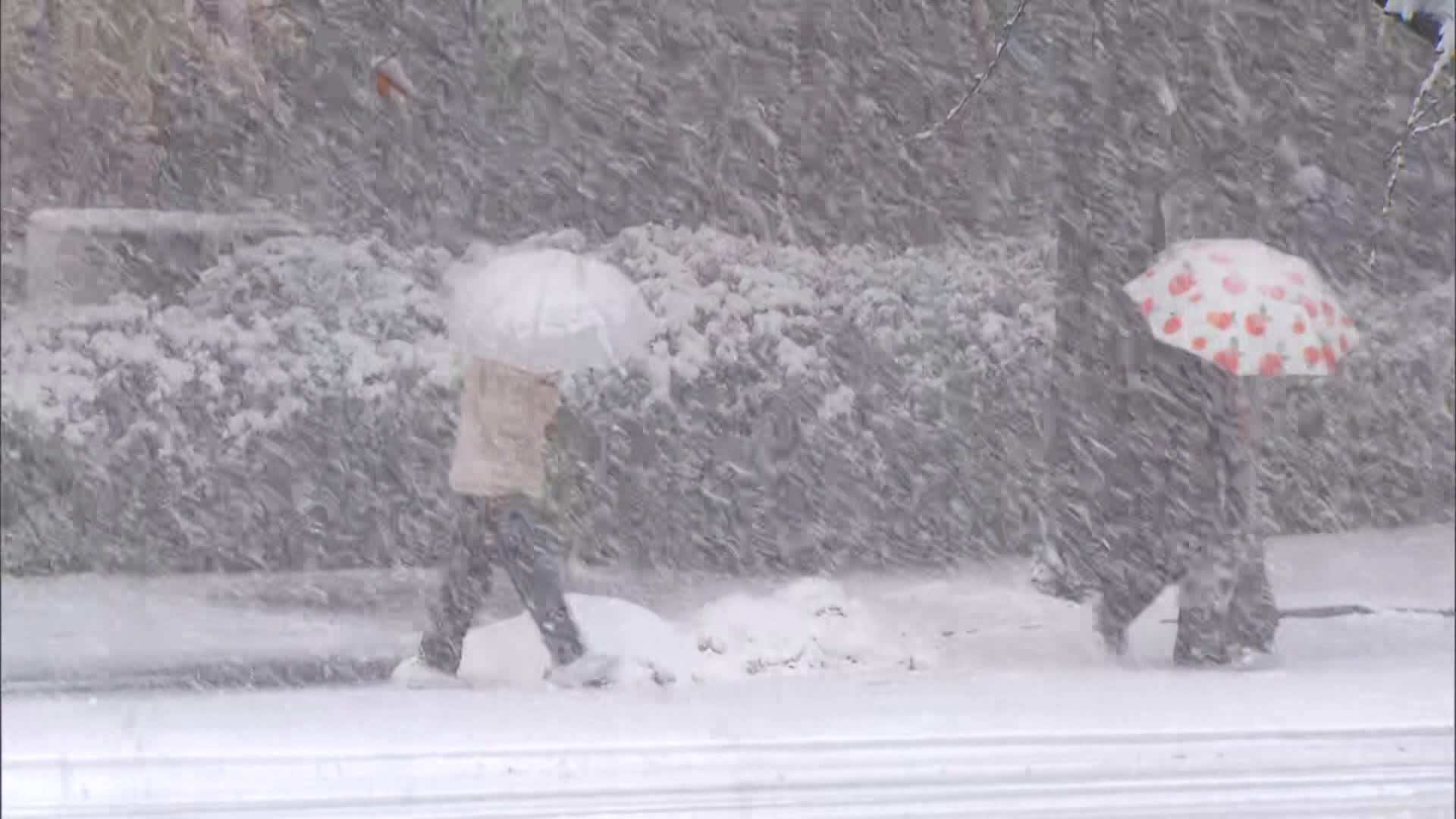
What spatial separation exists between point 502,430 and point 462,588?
46cm

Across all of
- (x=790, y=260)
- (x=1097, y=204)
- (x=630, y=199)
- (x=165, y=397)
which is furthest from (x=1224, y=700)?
(x=165, y=397)

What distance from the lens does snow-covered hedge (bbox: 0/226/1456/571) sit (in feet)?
18.8

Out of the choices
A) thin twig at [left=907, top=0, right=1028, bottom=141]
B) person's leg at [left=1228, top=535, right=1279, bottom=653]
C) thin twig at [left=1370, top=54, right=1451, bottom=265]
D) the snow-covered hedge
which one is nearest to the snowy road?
person's leg at [left=1228, top=535, right=1279, bottom=653]

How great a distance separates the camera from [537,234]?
250 inches

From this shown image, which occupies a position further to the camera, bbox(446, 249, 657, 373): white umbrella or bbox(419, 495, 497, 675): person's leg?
bbox(419, 495, 497, 675): person's leg

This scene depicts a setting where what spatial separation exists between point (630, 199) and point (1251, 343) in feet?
8.75

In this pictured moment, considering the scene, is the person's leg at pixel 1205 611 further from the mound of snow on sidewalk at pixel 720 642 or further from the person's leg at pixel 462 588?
the person's leg at pixel 462 588

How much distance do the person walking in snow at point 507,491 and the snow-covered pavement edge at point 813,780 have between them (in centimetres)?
69

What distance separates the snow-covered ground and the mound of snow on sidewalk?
0.03ft

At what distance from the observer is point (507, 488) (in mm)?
4781

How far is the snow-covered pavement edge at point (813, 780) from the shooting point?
404cm

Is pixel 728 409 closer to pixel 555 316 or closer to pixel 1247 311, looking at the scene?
pixel 555 316

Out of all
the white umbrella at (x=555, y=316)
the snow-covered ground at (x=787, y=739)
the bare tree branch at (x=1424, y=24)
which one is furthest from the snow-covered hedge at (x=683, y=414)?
the bare tree branch at (x=1424, y=24)

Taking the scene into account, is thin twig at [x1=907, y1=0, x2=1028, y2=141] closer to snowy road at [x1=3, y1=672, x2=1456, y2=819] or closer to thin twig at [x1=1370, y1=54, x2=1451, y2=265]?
thin twig at [x1=1370, y1=54, x2=1451, y2=265]
